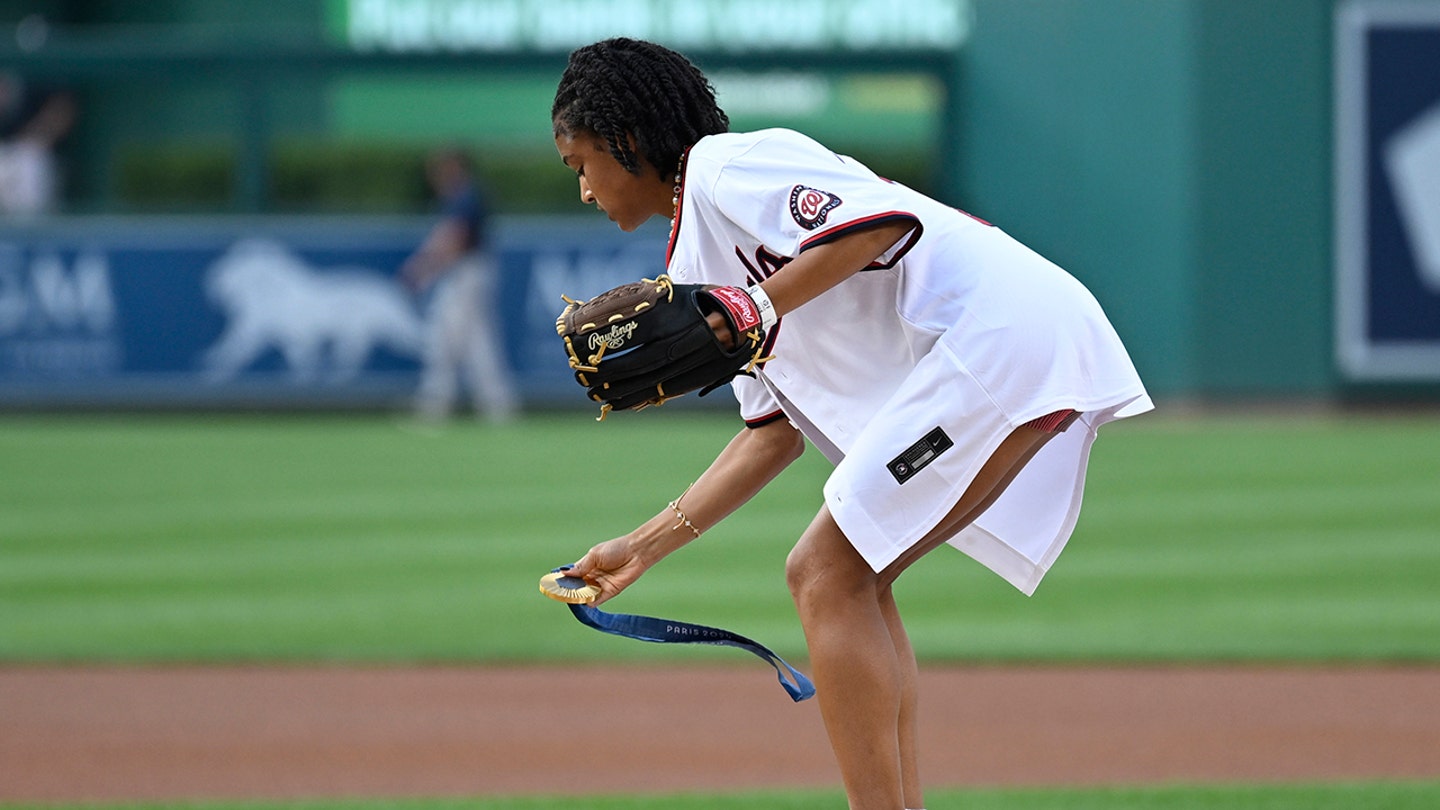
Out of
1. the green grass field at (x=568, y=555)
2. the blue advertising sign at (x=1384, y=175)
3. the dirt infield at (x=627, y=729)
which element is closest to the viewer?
the dirt infield at (x=627, y=729)

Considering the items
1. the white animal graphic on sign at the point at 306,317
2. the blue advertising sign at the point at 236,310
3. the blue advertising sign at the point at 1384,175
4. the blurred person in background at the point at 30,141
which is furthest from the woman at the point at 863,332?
the blurred person in background at the point at 30,141

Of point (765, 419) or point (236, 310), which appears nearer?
point (765, 419)

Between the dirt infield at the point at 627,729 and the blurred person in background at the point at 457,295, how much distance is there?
905 cm

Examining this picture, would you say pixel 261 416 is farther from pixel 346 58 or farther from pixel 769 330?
pixel 769 330

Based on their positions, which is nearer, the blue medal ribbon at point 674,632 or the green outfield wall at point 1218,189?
the blue medal ribbon at point 674,632

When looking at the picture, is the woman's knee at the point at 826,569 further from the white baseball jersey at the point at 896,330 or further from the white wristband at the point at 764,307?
the white wristband at the point at 764,307

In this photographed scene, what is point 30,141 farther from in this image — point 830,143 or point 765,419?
point 765,419

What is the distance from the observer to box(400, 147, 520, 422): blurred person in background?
16.0 m

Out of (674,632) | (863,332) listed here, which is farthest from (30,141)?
(863,332)

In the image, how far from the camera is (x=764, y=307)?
3.23m

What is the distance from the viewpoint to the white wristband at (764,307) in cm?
322

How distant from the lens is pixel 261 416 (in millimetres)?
17469

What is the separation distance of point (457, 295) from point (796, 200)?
12943mm

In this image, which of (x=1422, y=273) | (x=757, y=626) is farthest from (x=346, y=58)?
(x=757, y=626)
